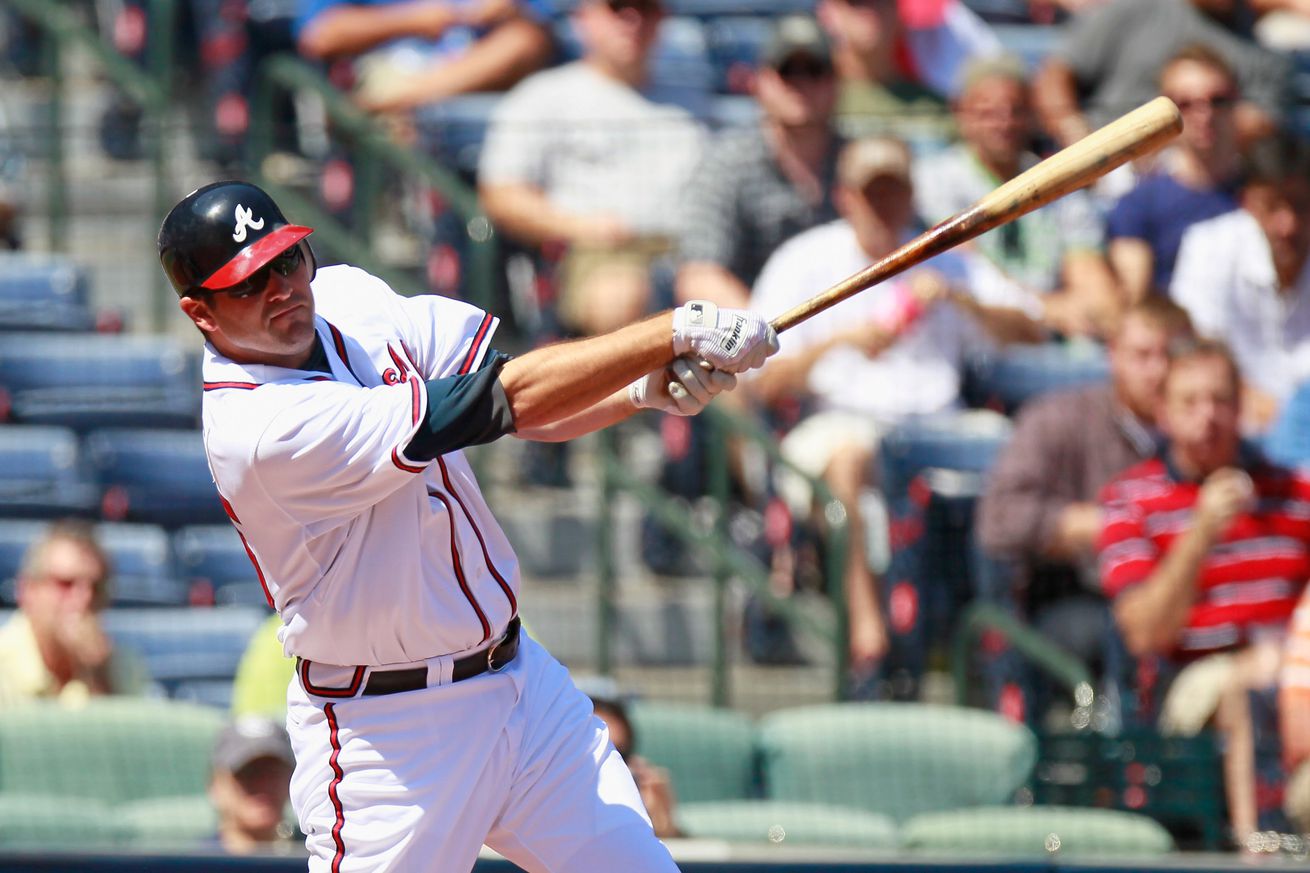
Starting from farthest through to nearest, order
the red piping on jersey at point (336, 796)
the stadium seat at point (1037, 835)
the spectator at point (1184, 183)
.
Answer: the spectator at point (1184, 183) < the stadium seat at point (1037, 835) < the red piping on jersey at point (336, 796)

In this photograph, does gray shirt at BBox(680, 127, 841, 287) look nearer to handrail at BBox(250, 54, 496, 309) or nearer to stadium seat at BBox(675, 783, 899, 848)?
handrail at BBox(250, 54, 496, 309)

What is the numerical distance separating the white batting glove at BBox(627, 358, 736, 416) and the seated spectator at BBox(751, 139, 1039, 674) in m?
2.37

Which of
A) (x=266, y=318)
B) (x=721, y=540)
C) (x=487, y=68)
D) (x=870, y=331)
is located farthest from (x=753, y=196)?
(x=266, y=318)

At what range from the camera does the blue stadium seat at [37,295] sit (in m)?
5.97

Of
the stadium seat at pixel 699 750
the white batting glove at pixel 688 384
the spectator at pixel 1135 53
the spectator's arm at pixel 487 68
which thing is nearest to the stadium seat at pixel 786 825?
the stadium seat at pixel 699 750

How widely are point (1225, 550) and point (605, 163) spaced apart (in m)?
2.08

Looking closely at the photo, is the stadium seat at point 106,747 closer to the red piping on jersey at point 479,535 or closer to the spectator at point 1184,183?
the red piping on jersey at point 479,535

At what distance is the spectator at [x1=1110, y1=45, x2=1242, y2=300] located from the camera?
552 centimetres

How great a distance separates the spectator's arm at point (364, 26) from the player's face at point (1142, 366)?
290cm

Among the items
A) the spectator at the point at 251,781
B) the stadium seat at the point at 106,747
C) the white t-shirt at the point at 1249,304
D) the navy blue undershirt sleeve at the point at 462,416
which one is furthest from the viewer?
the white t-shirt at the point at 1249,304

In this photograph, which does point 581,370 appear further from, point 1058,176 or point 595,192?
point 595,192

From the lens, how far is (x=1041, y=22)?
7461mm

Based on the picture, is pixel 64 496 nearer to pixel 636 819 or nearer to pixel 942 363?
pixel 942 363

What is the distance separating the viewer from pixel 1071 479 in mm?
5230
